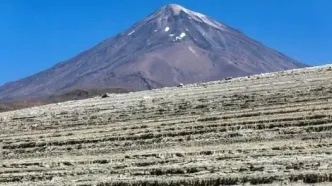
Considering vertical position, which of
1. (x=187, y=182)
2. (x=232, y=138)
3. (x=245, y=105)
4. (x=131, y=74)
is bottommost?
(x=187, y=182)

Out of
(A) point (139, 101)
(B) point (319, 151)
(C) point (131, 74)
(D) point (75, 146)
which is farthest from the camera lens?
(C) point (131, 74)

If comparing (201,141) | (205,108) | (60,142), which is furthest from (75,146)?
(205,108)

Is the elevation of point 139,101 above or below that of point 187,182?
above

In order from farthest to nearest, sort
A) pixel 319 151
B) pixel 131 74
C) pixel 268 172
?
pixel 131 74
pixel 319 151
pixel 268 172

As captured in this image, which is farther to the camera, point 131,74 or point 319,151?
point 131,74

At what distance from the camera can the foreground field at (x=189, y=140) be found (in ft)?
39.3

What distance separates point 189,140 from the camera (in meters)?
16.5

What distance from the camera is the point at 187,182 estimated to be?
11508 mm

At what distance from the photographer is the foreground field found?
11984mm

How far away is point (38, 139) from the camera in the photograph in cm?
2031

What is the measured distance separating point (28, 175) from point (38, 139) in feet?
19.9

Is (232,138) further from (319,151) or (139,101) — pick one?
(139,101)

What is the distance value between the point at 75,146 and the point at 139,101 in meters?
9.51

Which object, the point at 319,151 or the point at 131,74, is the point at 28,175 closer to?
the point at 319,151
